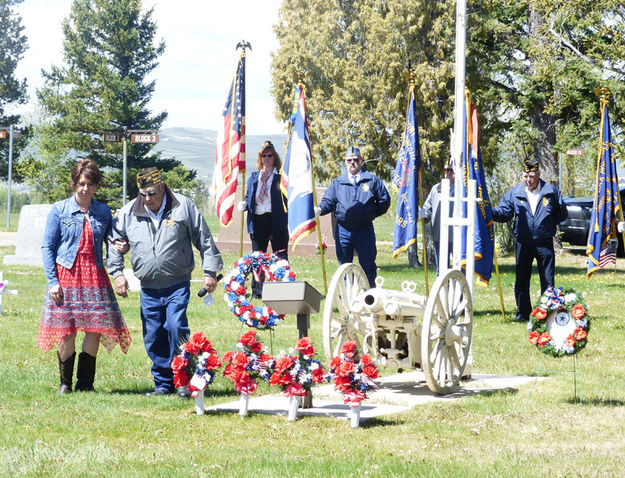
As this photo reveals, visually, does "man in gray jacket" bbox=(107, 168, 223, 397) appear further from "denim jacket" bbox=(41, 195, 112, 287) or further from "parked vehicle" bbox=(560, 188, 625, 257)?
"parked vehicle" bbox=(560, 188, 625, 257)

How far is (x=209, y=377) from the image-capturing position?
23.4 ft

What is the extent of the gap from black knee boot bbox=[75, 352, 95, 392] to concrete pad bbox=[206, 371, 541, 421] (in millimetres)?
1241

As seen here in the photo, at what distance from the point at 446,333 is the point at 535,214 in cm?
447

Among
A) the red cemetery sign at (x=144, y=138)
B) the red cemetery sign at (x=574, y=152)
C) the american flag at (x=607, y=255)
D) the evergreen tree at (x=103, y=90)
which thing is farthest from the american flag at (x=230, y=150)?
the evergreen tree at (x=103, y=90)

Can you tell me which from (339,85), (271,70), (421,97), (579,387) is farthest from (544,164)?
(579,387)

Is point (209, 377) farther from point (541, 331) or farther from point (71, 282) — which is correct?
point (541, 331)

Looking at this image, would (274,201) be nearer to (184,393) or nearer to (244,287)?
(244,287)

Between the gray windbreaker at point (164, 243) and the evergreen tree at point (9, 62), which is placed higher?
the evergreen tree at point (9, 62)

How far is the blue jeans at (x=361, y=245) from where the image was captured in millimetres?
11094

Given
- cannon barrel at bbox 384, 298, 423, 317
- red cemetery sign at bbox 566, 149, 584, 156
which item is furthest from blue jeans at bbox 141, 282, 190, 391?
red cemetery sign at bbox 566, 149, 584, 156

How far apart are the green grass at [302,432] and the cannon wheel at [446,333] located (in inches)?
12.2

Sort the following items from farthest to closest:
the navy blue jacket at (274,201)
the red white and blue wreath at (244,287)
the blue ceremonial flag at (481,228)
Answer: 1. the navy blue jacket at (274,201)
2. the blue ceremonial flag at (481,228)
3. the red white and blue wreath at (244,287)

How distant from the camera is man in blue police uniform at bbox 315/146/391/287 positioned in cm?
1100

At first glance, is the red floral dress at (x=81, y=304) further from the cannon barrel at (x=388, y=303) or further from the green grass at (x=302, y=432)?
the cannon barrel at (x=388, y=303)
